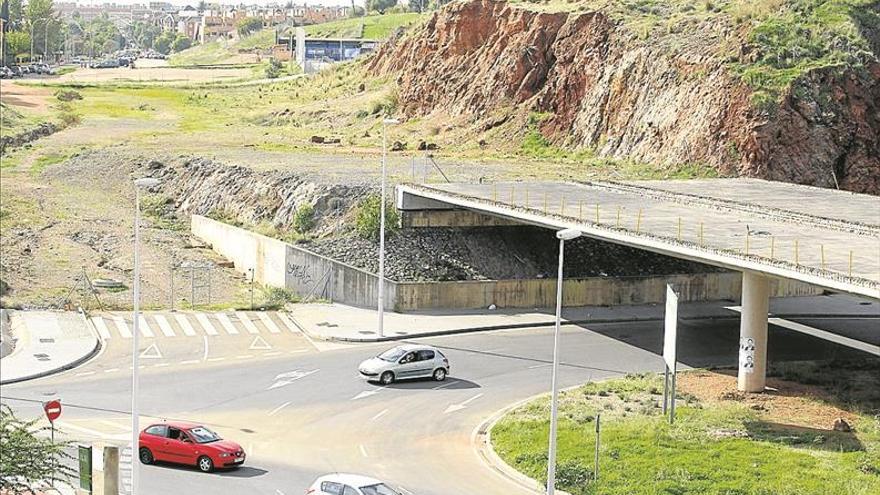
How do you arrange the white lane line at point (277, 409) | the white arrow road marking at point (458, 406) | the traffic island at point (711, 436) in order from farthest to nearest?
the white arrow road marking at point (458, 406) → the white lane line at point (277, 409) → the traffic island at point (711, 436)

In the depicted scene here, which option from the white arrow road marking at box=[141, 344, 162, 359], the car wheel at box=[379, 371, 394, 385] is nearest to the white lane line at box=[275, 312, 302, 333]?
the white arrow road marking at box=[141, 344, 162, 359]

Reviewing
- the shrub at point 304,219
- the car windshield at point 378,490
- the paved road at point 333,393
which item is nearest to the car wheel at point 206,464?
the paved road at point 333,393

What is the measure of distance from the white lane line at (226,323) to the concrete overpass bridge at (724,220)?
39.0ft

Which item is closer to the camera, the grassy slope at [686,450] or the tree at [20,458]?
the tree at [20,458]

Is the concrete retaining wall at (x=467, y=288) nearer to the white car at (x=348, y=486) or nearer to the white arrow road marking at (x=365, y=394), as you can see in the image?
the white arrow road marking at (x=365, y=394)

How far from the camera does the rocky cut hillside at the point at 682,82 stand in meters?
85.9

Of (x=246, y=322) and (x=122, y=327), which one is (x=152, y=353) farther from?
(x=246, y=322)

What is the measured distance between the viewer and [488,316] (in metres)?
62.0

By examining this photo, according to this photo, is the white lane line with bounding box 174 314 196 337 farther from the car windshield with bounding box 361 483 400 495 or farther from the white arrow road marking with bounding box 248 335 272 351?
the car windshield with bounding box 361 483 400 495

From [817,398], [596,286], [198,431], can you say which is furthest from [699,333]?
[198,431]

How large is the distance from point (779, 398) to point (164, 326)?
24636mm

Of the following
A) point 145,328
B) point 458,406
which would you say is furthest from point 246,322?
point 458,406

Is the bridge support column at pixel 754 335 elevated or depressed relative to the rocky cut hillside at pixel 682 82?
depressed

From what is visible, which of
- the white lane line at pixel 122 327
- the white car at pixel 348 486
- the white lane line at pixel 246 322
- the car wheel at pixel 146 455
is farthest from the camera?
the white lane line at pixel 246 322
